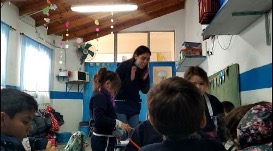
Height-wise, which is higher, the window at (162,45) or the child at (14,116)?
the window at (162,45)

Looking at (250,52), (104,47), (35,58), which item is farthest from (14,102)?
(104,47)

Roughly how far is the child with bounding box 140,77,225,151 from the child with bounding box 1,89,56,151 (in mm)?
375

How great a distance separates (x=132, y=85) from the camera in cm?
291

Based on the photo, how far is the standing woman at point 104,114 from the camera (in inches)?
93.0

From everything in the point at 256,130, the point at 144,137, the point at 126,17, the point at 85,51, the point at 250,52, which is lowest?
the point at 144,137

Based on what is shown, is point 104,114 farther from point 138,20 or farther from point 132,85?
point 138,20

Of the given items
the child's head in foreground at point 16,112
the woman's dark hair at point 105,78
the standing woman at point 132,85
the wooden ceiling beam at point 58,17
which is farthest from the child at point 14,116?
the wooden ceiling beam at point 58,17

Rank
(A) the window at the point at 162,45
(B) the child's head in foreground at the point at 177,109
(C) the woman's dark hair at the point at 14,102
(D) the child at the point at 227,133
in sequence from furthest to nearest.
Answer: (A) the window at the point at 162,45, (D) the child at the point at 227,133, (B) the child's head in foreground at the point at 177,109, (C) the woman's dark hair at the point at 14,102

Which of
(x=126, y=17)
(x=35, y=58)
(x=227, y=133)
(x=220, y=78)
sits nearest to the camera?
(x=227, y=133)

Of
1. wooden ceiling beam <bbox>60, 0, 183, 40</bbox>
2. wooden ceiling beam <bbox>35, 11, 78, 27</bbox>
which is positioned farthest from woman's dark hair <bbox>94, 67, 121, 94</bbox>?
wooden ceiling beam <bbox>60, 0, 183, 40</bbox>

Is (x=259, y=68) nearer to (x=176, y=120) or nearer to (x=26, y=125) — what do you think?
(x=176, y=120)

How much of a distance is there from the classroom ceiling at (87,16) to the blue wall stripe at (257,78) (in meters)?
3.91

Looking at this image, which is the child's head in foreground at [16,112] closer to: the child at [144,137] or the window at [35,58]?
the child at [144,137]

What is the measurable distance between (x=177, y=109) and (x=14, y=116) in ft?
1.51
